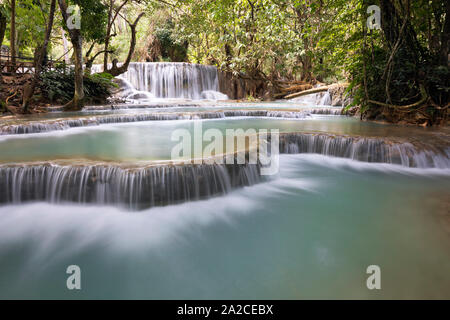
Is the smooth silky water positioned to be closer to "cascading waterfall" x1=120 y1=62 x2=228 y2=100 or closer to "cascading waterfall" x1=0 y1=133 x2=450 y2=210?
"cascading waterfall" x1=0 y1=133 x2=450 y2=210

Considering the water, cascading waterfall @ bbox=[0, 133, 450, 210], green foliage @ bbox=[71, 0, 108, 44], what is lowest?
the water

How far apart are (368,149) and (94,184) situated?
3.99 metres

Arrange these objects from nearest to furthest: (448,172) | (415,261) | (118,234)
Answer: (415,261) < (118,234) < (448,172)

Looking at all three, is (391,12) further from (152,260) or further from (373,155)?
(152,260)

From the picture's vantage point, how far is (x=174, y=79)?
16.5 m

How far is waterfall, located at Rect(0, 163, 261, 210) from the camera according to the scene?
9.49 ft

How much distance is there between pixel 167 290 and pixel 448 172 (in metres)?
4.17

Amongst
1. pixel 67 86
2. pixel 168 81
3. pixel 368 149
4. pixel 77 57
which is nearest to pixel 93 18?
pixel 67 86

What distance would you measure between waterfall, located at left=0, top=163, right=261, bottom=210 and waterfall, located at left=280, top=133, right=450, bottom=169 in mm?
2476

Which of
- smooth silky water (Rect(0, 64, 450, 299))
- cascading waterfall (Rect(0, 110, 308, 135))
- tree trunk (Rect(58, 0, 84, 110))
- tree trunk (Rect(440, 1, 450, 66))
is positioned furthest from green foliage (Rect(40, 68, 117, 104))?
tree trunk (Rect(440, 1, 450, 66))

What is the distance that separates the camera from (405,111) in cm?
605

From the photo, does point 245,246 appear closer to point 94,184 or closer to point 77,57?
point 94,184

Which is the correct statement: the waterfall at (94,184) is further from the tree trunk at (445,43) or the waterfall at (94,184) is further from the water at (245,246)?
the tree trunk at (445,43)
